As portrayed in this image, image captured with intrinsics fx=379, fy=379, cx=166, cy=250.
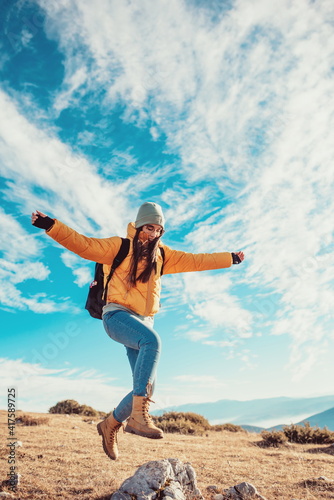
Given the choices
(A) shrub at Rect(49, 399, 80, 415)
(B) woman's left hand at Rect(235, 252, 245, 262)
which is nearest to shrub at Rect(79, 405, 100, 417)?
(A) shrub at Rect(49, 399, 80, 415)

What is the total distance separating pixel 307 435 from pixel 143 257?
35.7ft

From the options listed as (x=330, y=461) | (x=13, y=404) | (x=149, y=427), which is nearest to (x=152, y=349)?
(x=149, y=427)

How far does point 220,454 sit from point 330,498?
3.74 metres

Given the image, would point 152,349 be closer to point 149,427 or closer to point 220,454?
point 149,427

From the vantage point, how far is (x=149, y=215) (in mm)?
4527

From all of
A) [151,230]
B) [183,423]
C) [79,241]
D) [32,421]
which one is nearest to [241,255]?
[151,230]

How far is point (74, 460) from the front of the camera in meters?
6.50

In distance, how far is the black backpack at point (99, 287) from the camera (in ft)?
14.3

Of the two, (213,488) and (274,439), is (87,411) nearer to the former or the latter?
(274,439)

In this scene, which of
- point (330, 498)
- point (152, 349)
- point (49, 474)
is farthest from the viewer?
point (49, 474)

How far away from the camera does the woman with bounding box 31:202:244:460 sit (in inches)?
156

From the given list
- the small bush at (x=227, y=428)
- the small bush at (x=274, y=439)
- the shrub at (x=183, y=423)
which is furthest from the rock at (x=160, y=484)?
the small bush at (x=227, y=428)

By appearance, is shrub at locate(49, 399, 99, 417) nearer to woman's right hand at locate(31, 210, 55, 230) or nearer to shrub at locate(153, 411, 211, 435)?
shrub at locate(153, 411, 211, 435)

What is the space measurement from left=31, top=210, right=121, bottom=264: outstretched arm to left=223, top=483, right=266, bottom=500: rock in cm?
329
